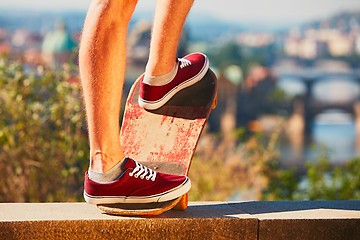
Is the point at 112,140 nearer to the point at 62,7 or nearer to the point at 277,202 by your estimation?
the point at 277,202

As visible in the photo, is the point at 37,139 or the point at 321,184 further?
the point at 321,184

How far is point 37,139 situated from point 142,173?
2.01 metres

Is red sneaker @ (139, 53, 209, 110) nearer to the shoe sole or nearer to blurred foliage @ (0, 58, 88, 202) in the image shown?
the shoe sole

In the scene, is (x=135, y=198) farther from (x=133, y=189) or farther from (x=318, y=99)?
(x=318, y=99)

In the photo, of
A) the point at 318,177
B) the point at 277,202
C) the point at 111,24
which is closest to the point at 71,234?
the point at 111,24

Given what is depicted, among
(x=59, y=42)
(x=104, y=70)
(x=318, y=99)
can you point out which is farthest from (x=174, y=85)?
(x=318, y=99)

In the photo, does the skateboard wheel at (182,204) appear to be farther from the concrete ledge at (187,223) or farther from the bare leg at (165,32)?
the bare leg at (165,32)

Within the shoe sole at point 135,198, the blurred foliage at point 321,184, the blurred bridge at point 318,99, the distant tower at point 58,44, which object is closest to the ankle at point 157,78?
the shoe sole at point 135,198

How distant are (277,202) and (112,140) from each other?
46 centimetres


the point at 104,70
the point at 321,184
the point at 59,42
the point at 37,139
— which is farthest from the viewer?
the point at 59,42

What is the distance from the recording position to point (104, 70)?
61.0 inches

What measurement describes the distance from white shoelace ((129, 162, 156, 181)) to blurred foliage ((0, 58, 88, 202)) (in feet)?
6.00

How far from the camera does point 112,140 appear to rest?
1583 mm

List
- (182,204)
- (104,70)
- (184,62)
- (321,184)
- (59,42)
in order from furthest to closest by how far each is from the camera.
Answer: (59,42) < (321,184) < (184,62) < (182,204) < (104,70)
